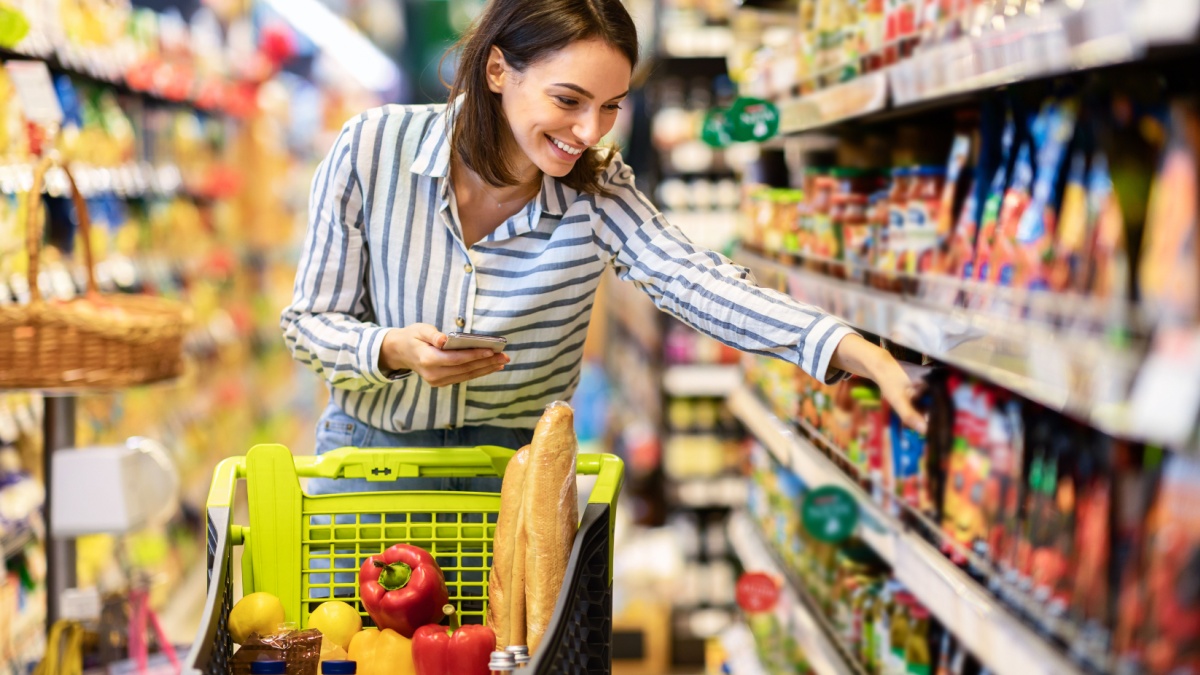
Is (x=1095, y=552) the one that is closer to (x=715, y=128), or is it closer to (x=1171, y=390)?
(x=1171, y=390)

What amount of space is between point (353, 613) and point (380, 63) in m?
10.7

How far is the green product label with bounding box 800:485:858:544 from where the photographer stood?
224 centimetres

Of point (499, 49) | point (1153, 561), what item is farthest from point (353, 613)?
point (1153, 561)

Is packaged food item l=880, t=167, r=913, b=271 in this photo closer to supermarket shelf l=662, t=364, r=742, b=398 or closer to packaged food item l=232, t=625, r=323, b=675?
packaged food item l=232, t=625, r=323, b=675

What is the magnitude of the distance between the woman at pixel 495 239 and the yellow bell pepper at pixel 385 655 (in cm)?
38

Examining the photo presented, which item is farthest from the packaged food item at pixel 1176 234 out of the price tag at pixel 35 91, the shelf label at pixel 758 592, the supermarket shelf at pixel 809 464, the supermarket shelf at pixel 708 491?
the supermarket shelf at pixel 708 491

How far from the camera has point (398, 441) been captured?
2.06 m

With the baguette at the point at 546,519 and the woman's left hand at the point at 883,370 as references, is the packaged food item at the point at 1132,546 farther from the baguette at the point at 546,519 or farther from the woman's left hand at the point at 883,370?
the baguette at the point at 546,519

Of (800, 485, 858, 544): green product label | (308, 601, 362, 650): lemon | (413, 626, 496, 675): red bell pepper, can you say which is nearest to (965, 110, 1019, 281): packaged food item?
(800, 485, 858, 544): green product label

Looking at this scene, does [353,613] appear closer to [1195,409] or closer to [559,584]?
[559,584]

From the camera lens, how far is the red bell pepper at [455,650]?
148 cm

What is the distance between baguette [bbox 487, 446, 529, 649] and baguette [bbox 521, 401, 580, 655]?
17 mm

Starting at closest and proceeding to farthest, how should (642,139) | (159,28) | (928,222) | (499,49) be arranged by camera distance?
(499,49)
(928,222)
(159,28)
(642,139)

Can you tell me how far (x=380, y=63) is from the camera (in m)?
11.8
